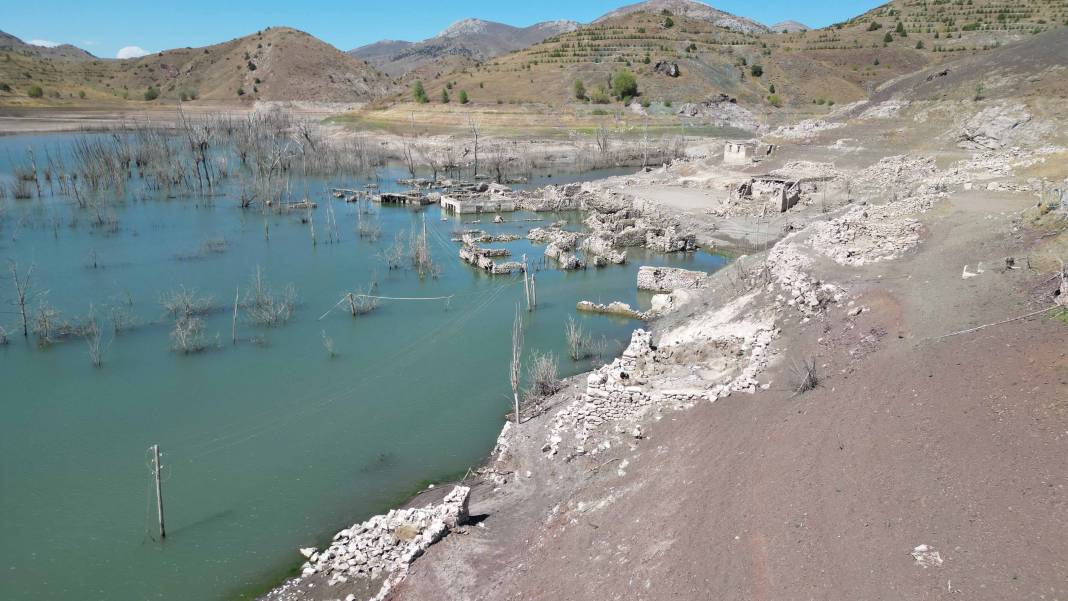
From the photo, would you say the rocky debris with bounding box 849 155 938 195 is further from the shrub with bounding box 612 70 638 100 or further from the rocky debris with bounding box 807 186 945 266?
the shrub with bounding box 612 70 638 100

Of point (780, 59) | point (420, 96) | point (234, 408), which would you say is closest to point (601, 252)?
point (234, 408)

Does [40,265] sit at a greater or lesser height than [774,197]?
lesser

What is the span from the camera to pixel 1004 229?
21266 millimetres

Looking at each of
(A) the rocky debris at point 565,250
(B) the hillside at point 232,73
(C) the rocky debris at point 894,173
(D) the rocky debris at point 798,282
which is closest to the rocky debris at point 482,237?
(A) the rocky debris at point 565,250

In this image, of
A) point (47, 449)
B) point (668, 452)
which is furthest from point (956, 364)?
point (47, 449)

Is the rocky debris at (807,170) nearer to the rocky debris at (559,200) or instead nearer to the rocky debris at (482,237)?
the rocky debris at (559,200)

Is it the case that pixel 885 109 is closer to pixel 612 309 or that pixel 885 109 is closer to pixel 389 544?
pixel 612 309

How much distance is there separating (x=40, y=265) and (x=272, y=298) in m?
13.8

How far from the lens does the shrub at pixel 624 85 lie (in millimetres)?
92688

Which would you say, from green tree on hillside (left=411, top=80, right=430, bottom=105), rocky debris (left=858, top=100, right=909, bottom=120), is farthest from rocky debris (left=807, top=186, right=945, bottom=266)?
green tree on hillside (left=411, top=80, right=430, bottom=105)

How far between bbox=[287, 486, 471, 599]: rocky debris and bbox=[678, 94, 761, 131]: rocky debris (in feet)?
273

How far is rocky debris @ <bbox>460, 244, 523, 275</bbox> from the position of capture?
3359cm

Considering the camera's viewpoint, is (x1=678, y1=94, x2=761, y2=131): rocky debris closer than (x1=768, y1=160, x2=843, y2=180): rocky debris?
No

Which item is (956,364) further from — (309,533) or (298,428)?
(298,428)
